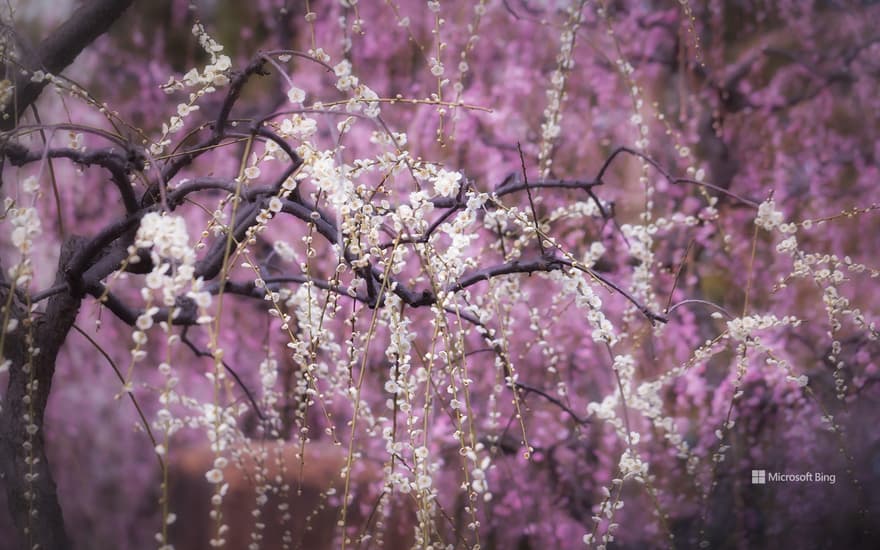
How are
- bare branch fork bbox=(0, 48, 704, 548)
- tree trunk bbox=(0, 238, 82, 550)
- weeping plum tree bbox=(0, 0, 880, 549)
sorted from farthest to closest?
1. weeping plum tree bbox=(0, 0, 880, 549)
2. tree trunk bbox=(0, 238, 82, 550)
3. bare branch fork bbox=(0, 48, 704, 548)

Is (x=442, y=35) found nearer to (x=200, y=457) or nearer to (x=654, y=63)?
(x=654, y=63)

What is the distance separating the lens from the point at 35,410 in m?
1.08

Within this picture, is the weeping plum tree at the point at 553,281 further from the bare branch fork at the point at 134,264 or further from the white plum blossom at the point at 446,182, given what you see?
the white plum blossom at the point at 446,182

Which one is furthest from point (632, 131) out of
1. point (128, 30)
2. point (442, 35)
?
point (128, 30)

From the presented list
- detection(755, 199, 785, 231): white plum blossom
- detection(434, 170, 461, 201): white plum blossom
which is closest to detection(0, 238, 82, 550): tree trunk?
detection(434, 170, 461, 201): white plum blossom

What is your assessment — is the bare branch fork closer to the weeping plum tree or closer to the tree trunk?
the tree trunk

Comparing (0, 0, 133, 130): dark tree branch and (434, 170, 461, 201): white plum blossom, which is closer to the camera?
(434, 170, 461, 201): white plum blossom

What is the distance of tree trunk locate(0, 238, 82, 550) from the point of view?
1077 millimetres

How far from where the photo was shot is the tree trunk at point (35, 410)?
1077 millimetres

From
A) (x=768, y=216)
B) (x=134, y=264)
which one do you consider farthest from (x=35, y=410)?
(x=768, y=216)

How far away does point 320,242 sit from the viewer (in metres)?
2.58

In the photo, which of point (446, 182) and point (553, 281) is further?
point (553, 281)

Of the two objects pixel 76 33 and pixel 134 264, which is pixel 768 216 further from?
pixel 76 33

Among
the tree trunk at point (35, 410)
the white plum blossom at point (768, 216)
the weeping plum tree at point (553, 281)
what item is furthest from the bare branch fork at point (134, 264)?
the weeping plum tree at point (553, 281)
